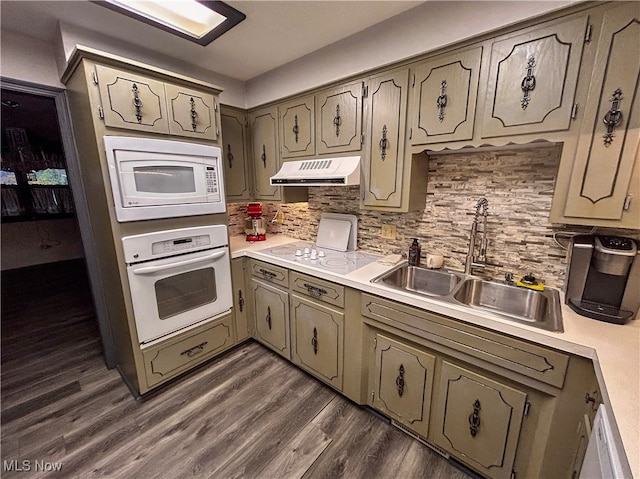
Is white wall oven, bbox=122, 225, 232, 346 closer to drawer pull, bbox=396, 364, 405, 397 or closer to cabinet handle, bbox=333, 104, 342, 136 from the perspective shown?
cabinet handle, bbox=333, 104, 342, 136

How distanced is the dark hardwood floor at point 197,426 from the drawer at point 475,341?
0.74 m

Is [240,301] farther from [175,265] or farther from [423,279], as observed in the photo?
[423,279]

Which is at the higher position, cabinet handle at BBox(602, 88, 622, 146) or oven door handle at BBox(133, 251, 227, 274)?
cabinet handle at BBox(602, 88, 622, 146)

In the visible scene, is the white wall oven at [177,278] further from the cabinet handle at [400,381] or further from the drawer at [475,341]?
the cabinet handle at [400,381]

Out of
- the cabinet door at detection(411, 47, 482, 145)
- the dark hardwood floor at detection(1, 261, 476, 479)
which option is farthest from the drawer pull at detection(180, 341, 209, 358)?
the cabinet door at detection(411, 47, 482, 145)

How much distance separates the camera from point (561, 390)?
101 centimetres

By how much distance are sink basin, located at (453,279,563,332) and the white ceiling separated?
164cm

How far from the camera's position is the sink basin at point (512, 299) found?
4.38 feet

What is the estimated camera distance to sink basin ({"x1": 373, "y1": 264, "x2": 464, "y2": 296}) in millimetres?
1670

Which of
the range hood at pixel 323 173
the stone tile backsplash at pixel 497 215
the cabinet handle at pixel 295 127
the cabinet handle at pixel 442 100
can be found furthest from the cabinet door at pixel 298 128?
the cabinet handle at pixel 442 100

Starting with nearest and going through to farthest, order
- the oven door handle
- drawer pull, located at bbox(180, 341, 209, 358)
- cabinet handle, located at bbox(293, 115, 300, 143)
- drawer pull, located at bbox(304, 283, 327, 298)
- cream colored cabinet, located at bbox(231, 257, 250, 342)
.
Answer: the oven door handle → drawer pull, located at bbox(304, 283, 327, 298) → drawer pull, located at bbox(180, 341, 209, 358) → cabinet handle, located at bbox(293, 115, 300, 143) → cream colored cabinet, located at bbox(231, 257, 250, 342)

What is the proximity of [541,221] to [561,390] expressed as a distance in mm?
846

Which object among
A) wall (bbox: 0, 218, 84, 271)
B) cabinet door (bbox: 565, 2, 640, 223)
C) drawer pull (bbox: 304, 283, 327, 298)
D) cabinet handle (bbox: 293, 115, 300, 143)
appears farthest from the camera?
wall (bbox: 0, 218, 84, 271)

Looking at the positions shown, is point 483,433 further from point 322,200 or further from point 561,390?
point 322,200
